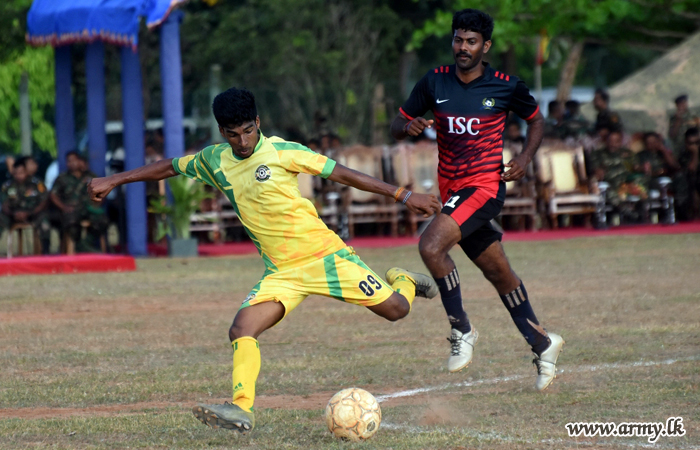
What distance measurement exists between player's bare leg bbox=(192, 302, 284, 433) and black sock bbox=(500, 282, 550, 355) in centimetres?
185

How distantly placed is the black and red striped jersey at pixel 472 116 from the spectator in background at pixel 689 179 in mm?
12382

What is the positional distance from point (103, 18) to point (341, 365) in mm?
9091

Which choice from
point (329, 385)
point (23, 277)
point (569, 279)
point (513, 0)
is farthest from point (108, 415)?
point (513, 0)

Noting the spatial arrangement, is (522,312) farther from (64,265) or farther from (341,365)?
(64,265)

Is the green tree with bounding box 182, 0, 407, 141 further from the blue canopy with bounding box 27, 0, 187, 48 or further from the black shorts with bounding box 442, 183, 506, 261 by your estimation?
the black shorts with bounding box 442, 183, 506, 261

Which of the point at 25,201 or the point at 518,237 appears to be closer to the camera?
the point at 25,201

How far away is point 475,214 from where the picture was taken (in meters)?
6.80

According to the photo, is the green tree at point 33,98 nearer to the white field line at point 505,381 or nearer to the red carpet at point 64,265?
the red carpet at point 64,265

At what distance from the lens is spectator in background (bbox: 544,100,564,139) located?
1930 centimetres

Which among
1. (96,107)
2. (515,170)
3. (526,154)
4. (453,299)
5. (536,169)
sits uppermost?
(96,107)

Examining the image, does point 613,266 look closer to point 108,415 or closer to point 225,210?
point 225,210

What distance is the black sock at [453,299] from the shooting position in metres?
6.96

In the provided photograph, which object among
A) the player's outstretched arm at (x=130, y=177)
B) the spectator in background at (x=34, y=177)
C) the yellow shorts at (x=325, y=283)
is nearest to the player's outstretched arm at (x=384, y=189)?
the yellow shorts at (x=325, y=283)

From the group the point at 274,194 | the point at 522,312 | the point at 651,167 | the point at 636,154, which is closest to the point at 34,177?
the point at 636,154
